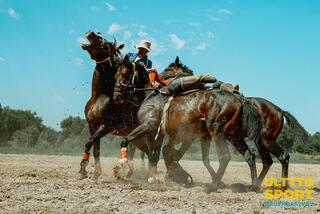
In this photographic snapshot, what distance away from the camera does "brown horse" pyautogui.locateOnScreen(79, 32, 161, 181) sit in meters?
9.38

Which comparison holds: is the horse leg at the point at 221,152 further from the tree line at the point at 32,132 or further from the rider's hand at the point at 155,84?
the tree line at the point at 32,132

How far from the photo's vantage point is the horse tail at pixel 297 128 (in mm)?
9766

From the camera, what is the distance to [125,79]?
9016 mm

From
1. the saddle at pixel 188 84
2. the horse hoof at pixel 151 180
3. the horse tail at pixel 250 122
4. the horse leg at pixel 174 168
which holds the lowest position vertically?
the horse hoof at pixel 151 180

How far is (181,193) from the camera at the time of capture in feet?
23.5

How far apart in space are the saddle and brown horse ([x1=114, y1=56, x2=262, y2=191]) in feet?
0.66

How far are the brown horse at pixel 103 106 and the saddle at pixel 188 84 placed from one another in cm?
116

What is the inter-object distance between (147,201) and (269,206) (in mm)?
1903

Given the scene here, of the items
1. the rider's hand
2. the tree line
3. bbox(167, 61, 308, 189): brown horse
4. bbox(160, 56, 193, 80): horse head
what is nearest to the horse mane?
bbox(160, 56, 193, 80): horse head

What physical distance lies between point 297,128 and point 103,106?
15.6 ft

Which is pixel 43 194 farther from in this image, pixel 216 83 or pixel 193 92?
pixel 216 83

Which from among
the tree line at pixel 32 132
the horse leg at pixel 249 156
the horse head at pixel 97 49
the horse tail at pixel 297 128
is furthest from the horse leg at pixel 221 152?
the tree line at pixel 32 132

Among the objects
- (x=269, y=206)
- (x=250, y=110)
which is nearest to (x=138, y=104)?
(x=250, y=110)

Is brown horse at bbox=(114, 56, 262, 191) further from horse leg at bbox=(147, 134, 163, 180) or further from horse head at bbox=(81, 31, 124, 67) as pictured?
horse head at bbox=(81, 31, 124, 67)
